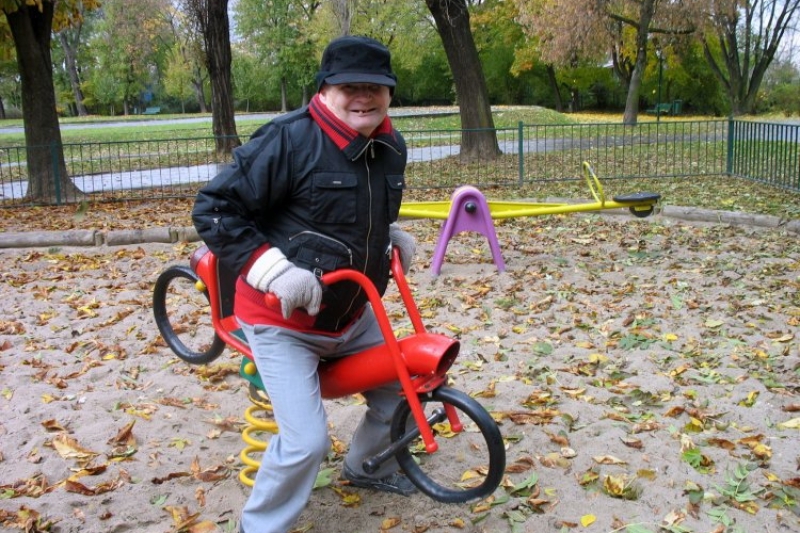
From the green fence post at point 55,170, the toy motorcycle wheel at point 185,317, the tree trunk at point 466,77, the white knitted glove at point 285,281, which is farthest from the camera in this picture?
the tree trunk at point 466,77

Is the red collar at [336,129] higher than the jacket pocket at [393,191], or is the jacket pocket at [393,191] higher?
the red collar at [336,129]

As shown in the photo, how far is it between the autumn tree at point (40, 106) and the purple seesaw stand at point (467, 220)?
22.1 feet

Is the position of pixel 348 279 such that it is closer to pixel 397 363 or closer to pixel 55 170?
pixel 397 363

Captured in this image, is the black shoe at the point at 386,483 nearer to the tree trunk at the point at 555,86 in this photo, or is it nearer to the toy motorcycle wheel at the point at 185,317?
the toy motorcycle wheel at the point at 185,317

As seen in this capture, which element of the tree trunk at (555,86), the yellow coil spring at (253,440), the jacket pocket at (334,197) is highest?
the tree trunk at (555,86)

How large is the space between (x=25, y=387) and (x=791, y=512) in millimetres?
3756

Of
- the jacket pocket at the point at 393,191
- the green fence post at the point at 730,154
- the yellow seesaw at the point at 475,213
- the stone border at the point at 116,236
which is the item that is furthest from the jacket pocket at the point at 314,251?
the green fence post at the point at 730,154

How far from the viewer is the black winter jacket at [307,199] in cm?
260

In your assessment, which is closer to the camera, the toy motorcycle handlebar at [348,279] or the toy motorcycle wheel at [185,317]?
the toy motorcycle handlebar at [348,279]

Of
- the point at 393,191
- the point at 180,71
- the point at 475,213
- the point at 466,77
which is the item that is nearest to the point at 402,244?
the point at 393,191

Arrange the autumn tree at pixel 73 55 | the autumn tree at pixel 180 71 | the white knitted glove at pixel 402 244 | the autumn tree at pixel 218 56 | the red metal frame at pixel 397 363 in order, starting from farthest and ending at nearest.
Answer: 1. the autumn tree at pixel 73 55
2. the autumn tree at pixel 180 71
3. the autumn tree at pixel 218 56
4. the white knitted glove at pixel 402 244
5. the red metal frame at pixel 397 363

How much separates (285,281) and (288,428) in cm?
50

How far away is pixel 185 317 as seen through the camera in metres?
5.59

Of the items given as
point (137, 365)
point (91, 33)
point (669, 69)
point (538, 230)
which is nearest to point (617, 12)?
point (669, 69)
